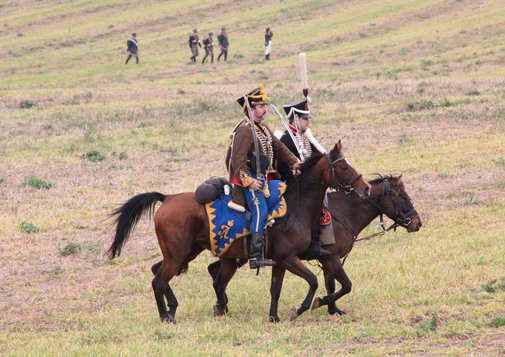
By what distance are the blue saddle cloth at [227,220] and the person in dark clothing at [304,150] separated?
460 millimetres

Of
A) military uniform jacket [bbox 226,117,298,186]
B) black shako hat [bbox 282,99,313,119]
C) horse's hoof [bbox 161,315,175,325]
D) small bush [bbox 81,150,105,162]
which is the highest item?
black shako hat [bbox 282,99,313,119]

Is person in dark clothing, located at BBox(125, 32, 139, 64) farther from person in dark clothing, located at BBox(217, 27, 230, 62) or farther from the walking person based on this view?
the walking person

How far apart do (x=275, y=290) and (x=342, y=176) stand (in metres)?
1.50

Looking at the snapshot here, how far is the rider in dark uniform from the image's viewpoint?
1055cm

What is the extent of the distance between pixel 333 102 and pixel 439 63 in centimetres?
1376

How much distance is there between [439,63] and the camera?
4400 cm

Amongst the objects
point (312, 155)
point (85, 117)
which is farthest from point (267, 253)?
point (85, 117)

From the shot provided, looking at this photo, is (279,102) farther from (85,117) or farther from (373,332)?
(373,332)

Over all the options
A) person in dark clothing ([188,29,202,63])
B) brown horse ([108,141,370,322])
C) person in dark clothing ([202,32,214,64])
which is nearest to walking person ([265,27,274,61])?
person in dark clothing ([202,32,214,64])

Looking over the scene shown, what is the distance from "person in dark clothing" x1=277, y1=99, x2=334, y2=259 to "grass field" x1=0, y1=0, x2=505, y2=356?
825 millimetres

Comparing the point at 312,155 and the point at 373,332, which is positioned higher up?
the point at 312,155

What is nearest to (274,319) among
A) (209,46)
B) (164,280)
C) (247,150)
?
(164,280)

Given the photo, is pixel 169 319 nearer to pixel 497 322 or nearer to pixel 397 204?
pixel 397 204

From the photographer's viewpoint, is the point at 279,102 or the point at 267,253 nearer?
the point at 267,253
